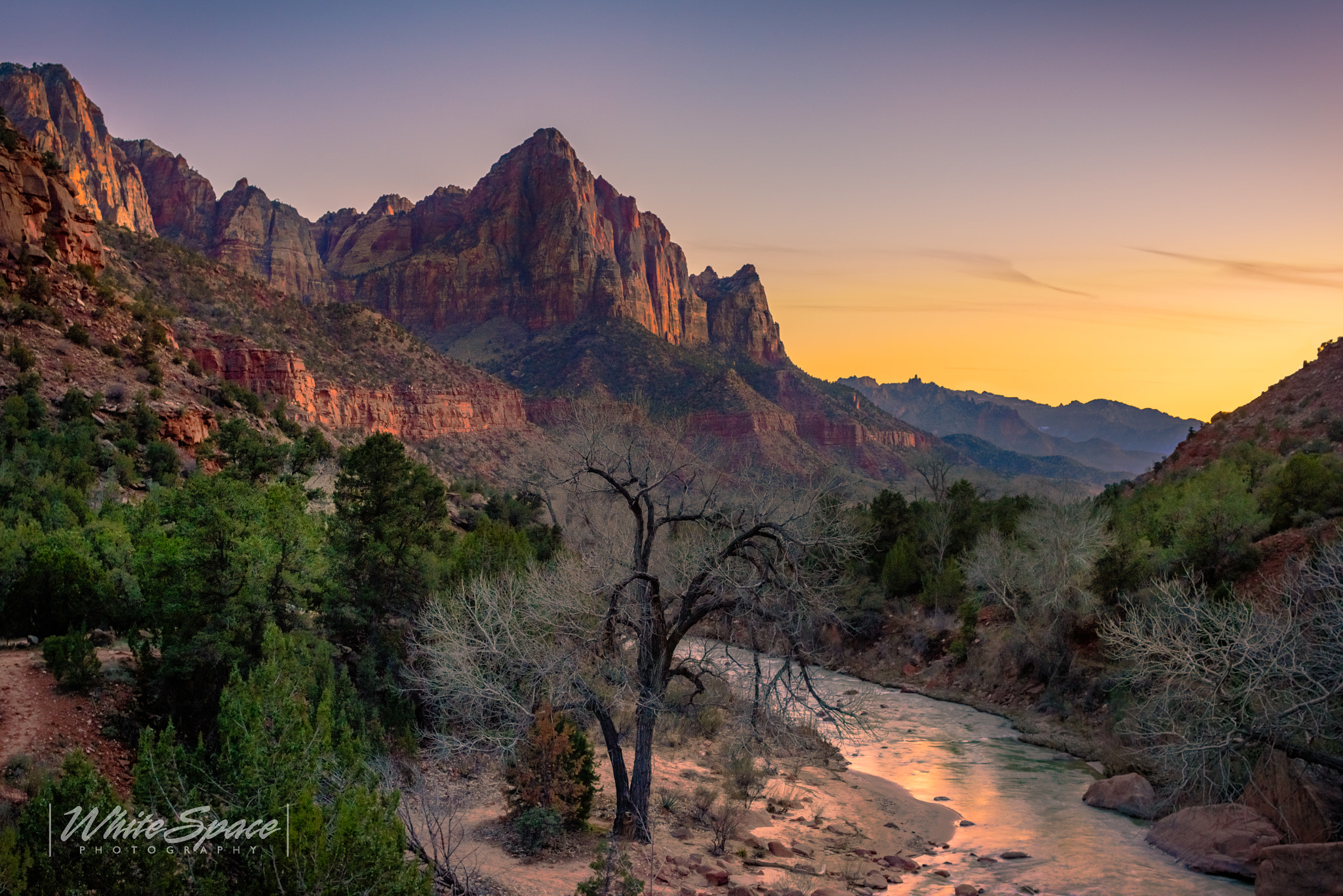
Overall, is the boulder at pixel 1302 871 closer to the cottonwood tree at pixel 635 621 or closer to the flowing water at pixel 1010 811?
the flowing water at pixel 1010 811

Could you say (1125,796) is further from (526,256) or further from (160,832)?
(526,256)

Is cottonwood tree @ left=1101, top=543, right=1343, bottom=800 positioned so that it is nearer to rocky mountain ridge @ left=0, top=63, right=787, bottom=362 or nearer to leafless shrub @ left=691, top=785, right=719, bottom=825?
leafless shrub @ left=691, top=785, right=719, bottom=825

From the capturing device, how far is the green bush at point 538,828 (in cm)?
1258

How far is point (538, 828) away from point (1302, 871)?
11759 millimetres

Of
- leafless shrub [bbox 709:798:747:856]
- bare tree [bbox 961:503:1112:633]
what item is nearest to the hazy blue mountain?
bare tree [bbox 961:503:1112:633]

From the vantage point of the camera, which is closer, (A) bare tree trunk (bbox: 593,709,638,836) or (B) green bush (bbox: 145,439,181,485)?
(A) bare tree trunk (bbox: 593,709,638,836)

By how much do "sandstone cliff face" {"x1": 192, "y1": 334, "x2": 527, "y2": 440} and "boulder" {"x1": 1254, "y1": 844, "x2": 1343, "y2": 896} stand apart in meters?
42.0

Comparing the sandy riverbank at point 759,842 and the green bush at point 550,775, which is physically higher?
the green bush at point 550,775

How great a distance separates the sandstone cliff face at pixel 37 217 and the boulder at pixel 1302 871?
1660 inches

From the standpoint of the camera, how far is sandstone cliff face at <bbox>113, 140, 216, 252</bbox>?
14650 centimetres

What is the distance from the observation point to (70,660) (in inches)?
444

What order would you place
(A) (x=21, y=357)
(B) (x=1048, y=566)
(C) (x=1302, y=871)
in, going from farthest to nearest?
(B) (x=1048, y=566), (A) (x=21, y=357), (C) (x=1302, y=871)

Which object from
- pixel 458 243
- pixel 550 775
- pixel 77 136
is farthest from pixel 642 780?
pixel 77 136

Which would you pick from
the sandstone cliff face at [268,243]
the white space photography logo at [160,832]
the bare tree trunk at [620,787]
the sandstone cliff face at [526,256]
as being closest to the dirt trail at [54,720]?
the white space photography logo at [160,832]
